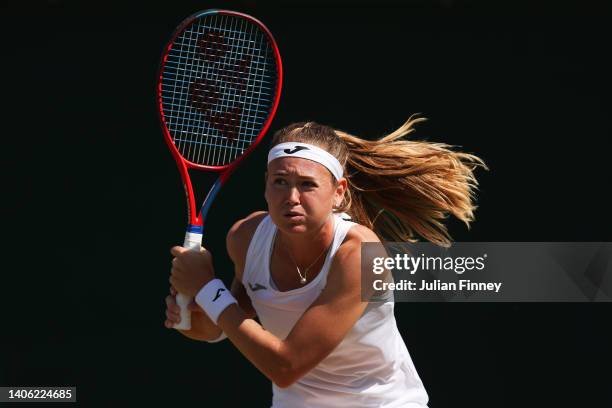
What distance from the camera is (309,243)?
2.75m

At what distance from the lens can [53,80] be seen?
14.4ft

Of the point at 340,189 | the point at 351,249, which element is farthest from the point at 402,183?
the point at 351,249

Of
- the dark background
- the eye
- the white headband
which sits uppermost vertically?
the white headband

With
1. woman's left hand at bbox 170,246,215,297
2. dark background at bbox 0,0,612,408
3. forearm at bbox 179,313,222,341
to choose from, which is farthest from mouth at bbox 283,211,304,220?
dark background at bbox 0,0,612,408

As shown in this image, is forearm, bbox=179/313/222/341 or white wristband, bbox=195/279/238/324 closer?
white wristband, bbox=195/279/238/324

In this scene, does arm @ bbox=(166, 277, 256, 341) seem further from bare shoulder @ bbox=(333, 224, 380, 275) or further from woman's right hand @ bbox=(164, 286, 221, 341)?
bare shoulder @ bbox=(333, 224, 380, 275)

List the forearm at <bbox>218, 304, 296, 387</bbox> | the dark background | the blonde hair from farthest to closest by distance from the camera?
the dark background
the blonde hair
the forearm at <bbox>218, 304, 296, 387</bbox>

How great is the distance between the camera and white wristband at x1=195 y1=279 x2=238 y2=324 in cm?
264

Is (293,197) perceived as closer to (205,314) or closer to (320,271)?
(320,271)

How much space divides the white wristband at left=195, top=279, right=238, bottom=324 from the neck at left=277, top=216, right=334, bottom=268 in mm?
204

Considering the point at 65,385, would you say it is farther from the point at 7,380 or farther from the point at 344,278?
the point at 344,278

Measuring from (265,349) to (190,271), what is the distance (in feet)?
0.89

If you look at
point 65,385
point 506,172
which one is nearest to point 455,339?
point 506,172

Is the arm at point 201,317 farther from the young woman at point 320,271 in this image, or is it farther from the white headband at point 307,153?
the white headband at point 307,153
